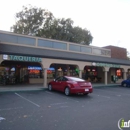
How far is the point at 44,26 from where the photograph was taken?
138ft

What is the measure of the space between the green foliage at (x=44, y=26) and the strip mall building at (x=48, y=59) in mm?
15749

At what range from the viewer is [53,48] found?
20.4 m

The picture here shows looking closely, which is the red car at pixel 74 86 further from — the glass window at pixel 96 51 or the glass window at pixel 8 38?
the glass window at pixel 96 51

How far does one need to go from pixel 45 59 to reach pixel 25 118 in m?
9.85

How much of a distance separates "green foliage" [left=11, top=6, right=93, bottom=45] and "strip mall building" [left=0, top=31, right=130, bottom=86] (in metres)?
15.7

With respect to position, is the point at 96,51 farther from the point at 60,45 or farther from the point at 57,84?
the point at 57,84

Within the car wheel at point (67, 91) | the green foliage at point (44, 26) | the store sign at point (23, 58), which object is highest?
the green foliage at point (44, 26)

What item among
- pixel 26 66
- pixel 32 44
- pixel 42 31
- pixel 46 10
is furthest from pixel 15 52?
pixel 46 10

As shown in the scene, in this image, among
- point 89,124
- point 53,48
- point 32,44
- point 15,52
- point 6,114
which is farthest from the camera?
point 53,48

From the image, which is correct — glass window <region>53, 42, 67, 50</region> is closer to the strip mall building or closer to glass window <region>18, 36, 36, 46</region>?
the strip mall building

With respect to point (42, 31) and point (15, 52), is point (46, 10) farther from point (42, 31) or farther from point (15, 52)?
point (15, 52)

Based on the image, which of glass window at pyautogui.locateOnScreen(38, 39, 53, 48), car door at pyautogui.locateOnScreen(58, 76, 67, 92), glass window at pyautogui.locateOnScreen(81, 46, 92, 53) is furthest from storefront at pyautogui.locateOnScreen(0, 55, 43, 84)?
car door at pyautogui.locateOnScreen(58, 76, 67, 92)

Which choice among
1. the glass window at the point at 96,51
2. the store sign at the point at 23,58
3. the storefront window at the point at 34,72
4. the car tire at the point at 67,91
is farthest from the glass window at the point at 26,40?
the glass window at the point at 96,51

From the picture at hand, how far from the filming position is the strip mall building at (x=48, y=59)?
14977 millimetres
